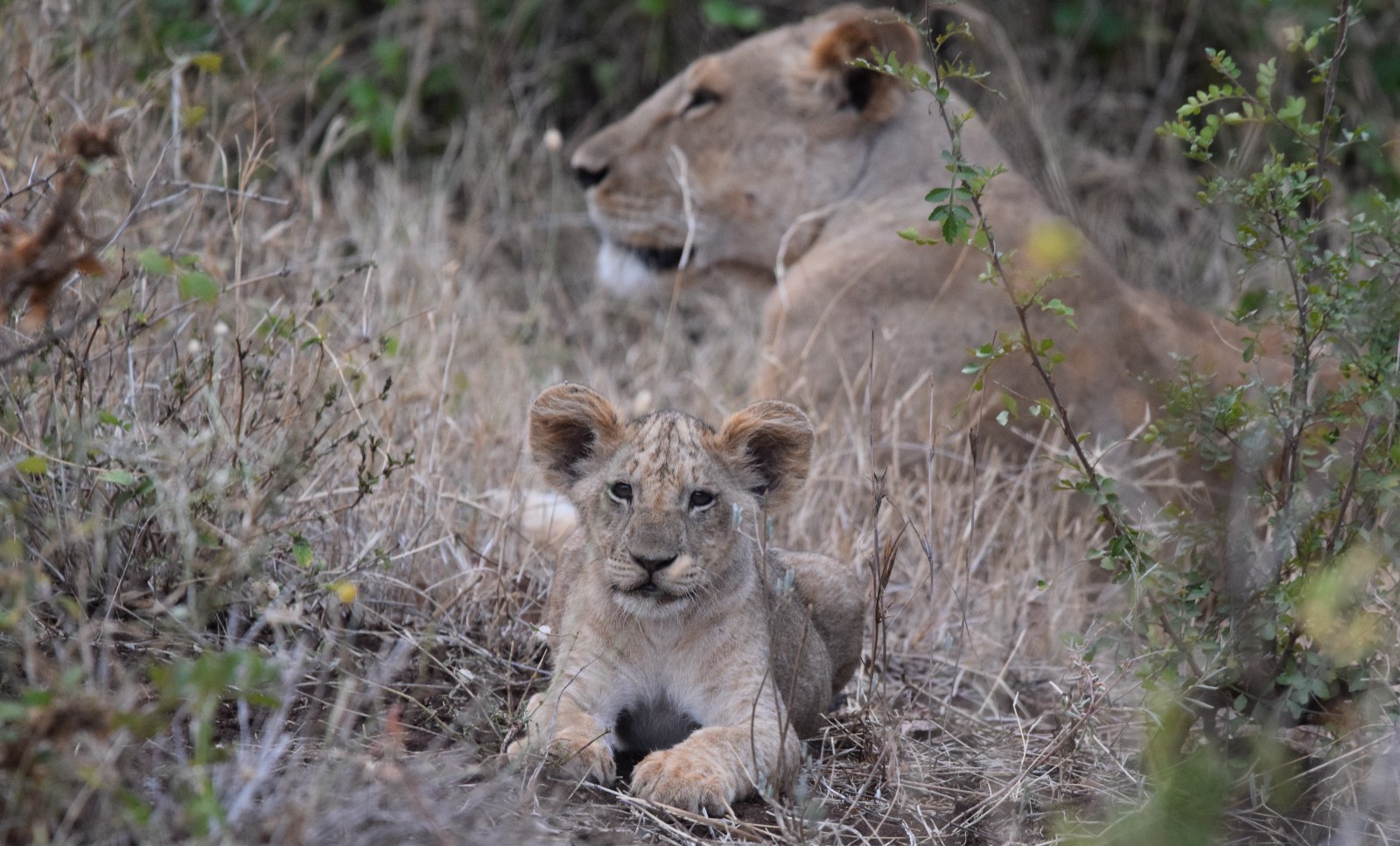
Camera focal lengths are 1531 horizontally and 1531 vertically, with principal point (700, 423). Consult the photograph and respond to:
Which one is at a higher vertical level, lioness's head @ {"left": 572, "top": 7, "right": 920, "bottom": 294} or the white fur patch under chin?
lioness's head @ {"left": 572, "top": 7, "right": 920, "bottom": 294}

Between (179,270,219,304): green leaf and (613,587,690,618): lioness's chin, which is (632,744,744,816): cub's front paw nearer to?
(613,587,690,618): lioness's chin

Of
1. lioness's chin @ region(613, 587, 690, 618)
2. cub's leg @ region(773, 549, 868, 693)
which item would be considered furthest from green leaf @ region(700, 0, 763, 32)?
lioness's chin @ region(613, 587, 690, 618)

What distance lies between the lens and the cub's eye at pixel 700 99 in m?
6.70

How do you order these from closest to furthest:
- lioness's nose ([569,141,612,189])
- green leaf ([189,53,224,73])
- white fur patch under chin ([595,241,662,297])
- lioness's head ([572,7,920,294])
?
green leaf ([189,53,224,73]), lioness's head ([572,7,920,294]), lioness's nose ([569,141,612,189]), white fur patch under chin ([595,241,662,297])

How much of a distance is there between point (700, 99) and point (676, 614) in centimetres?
380

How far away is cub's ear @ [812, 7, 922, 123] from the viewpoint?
615 cm

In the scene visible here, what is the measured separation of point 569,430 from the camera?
3703mm

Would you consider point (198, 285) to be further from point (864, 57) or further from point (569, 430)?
point (864, 57)

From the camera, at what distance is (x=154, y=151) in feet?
18.7

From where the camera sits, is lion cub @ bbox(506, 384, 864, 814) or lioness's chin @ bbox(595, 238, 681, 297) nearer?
lion cub @ bbox(506, 384, 864, 814)

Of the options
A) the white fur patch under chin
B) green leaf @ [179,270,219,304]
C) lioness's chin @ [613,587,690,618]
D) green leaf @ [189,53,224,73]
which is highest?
green leaf @ [189,53,224,73]

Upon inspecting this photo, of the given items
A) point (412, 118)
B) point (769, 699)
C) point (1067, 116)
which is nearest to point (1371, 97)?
point (1067, 116)

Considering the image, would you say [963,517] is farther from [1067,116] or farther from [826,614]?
[1067,116]

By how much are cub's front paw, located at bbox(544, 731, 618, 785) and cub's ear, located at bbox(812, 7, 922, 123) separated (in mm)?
3622
